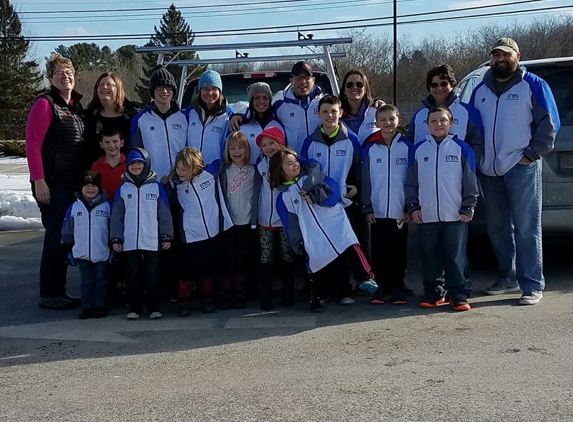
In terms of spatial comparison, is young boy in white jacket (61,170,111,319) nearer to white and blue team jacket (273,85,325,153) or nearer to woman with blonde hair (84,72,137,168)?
woman with blonde hair (84,72,137,168)

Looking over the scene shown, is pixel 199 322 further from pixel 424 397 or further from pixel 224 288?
pixel 424 397

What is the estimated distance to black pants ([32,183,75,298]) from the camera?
246 inches

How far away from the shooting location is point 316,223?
19.2 feet

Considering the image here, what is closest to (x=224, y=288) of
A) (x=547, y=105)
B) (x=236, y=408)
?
(x=236, y=408)

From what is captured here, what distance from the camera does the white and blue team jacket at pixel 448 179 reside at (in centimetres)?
571

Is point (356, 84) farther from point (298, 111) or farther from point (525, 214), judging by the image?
point (525, 214)

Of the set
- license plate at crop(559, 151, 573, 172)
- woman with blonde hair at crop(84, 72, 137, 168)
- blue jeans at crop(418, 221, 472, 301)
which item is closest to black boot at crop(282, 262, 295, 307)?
blue jeans at crop(418, 221, 472, 301)

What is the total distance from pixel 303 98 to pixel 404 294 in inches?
77.2

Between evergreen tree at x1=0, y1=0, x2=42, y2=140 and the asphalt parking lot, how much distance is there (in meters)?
48.1

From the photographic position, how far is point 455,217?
5.73m

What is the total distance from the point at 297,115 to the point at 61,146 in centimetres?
211

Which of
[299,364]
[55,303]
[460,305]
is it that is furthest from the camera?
[55,303]

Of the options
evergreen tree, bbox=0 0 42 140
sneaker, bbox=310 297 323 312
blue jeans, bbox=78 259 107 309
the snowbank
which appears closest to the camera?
sneaker, bbox=310 297 323 312

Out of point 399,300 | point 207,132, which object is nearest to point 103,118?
point 207,132
